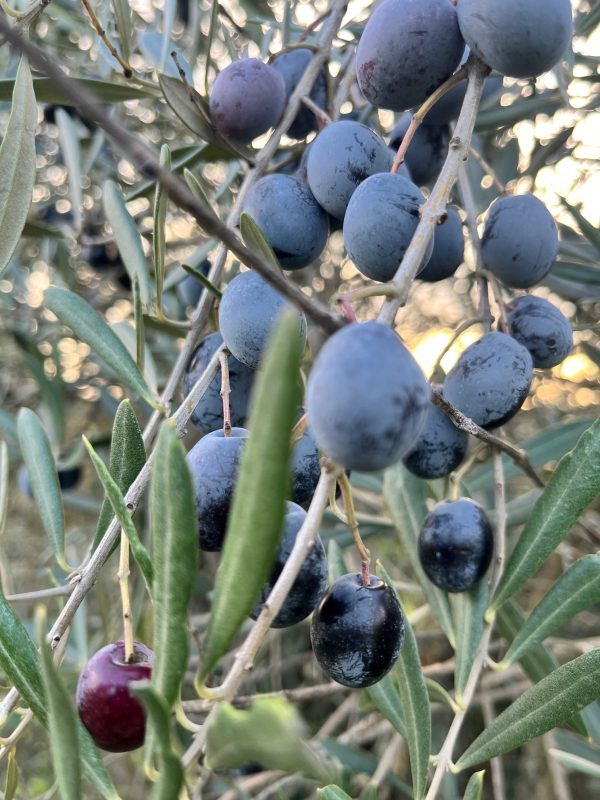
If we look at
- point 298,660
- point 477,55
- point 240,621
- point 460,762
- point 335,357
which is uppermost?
point 477,55

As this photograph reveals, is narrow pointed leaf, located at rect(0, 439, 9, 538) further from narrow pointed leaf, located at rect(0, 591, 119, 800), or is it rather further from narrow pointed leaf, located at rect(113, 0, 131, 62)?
narrow pointed leaf, located at rect(113, 0, 131, 62)

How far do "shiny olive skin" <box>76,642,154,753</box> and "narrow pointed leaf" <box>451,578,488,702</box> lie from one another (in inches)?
17.2

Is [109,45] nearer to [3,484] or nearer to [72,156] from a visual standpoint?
[72,156]

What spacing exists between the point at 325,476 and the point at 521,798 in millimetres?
2407

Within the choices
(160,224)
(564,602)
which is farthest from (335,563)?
(160,224)

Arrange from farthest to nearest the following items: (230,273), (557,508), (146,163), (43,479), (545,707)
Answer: (230,273), (43,479), (557,508), (545,707), (146,163)

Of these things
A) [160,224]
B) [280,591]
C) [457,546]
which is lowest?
[457,546]

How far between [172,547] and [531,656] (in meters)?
0.79

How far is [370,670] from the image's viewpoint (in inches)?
25.8

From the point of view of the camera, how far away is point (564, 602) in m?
0.89

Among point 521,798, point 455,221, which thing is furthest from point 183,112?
point 521,798

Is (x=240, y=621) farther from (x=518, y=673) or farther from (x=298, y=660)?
(x=298, y=660)

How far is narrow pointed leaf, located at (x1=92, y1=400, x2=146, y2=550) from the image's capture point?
76 cm

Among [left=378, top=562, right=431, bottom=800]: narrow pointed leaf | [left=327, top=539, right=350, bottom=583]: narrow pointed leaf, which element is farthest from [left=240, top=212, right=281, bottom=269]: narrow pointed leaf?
[left=327, top=539, right=350, bottom=583]: narrow pointed leaf
